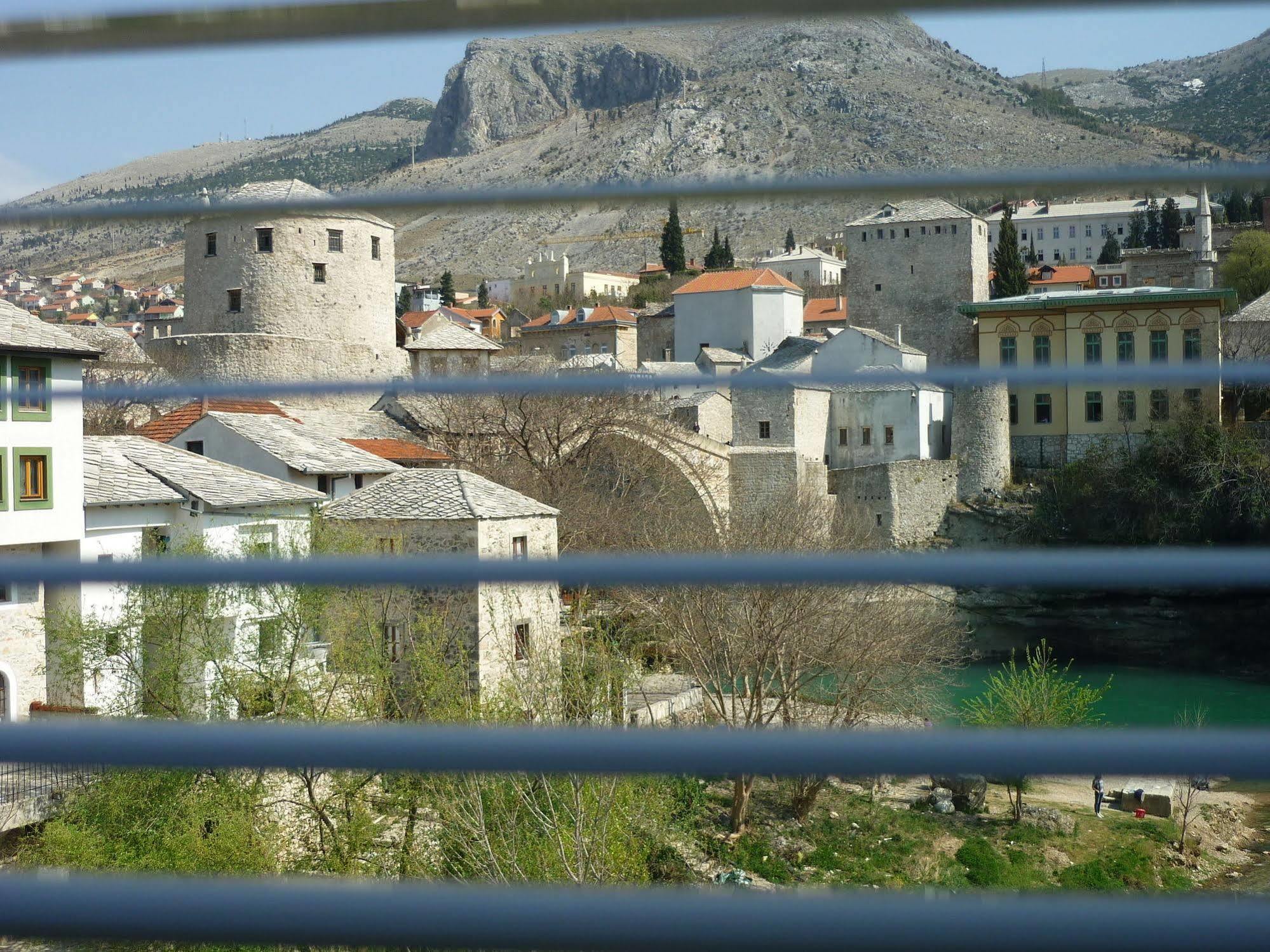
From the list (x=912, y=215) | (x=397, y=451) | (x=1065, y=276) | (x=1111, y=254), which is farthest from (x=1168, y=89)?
(x=397, y=451)

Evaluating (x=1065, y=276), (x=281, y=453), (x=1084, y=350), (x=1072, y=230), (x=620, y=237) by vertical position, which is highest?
(x=620, y=237)

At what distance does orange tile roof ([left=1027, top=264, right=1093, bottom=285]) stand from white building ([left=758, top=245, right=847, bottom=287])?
7.27 metres

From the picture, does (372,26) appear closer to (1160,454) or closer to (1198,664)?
(1198,664)

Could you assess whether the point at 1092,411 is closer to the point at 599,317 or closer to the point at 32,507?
the point at 599,317

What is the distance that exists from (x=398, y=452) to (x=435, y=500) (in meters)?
6.32

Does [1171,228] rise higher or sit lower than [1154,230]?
lower

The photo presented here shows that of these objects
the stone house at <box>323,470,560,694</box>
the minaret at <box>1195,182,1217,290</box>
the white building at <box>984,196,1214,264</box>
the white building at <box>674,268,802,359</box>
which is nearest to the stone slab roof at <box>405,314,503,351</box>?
the white building at <box>674,268,802,359</box>

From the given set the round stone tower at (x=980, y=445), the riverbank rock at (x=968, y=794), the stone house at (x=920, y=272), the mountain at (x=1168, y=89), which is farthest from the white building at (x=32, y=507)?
the mountain at (x=1168, y=89)

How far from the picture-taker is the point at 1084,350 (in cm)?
2156

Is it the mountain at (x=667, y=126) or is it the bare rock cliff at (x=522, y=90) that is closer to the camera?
the mountain at (x=667, y=126)

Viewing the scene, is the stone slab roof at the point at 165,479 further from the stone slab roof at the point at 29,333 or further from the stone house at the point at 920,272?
the stone house at the point at 920,272

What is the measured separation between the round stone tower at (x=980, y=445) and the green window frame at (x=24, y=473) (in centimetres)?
1621

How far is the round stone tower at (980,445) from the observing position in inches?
902

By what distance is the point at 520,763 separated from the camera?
25.0 inches
